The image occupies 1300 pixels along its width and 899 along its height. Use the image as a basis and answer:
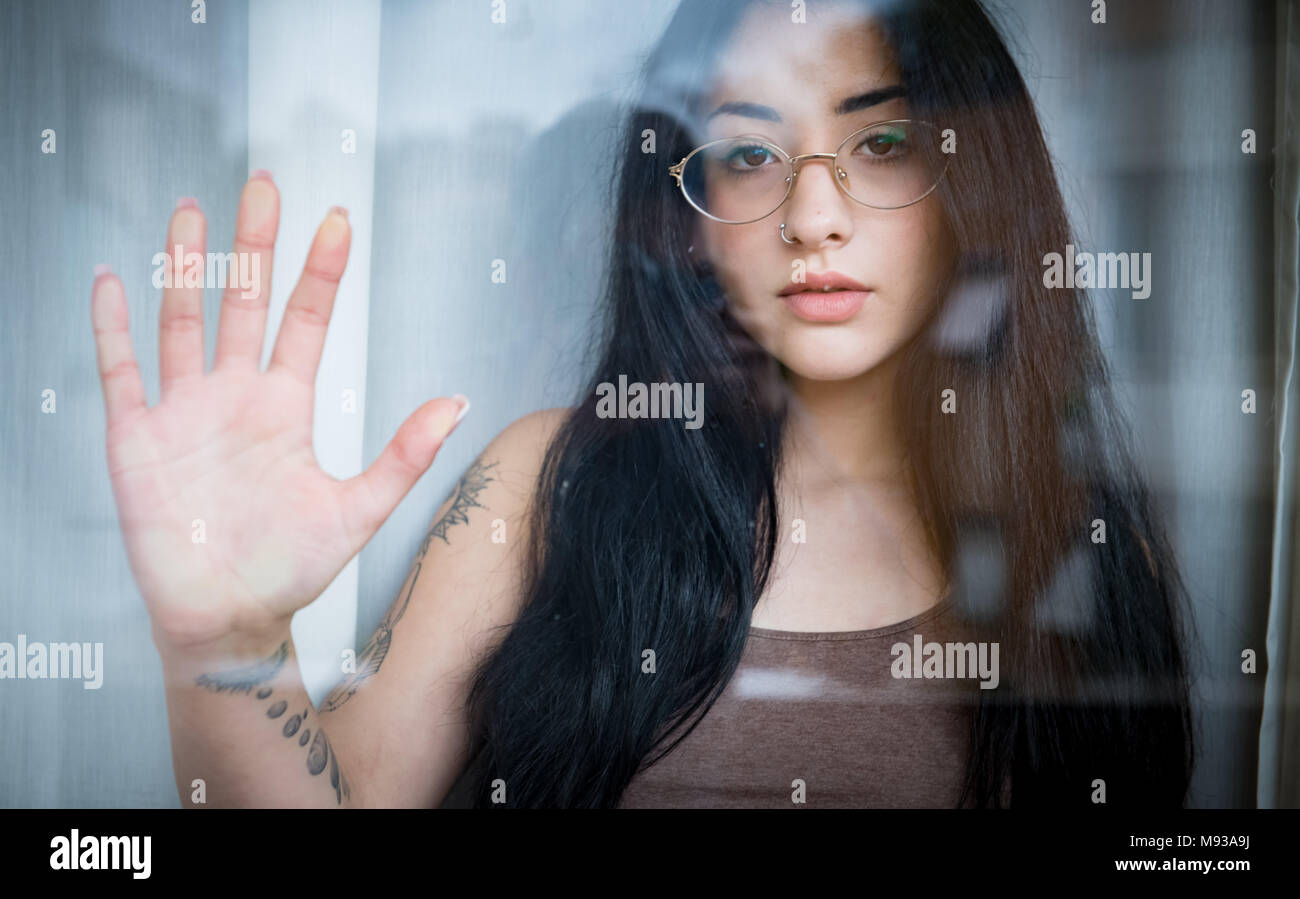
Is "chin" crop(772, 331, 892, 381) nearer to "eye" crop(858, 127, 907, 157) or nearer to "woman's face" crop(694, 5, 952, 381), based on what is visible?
"woman's face" crop(694, 5, 952, 381)

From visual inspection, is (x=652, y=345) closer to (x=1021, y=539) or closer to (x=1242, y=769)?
(x=1021, y=539)

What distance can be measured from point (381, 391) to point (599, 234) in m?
0.40

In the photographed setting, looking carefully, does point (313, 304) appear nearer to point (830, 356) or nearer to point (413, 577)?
point (413, 577)

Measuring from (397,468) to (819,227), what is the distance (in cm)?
72

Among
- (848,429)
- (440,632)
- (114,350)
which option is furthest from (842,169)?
(114,350)

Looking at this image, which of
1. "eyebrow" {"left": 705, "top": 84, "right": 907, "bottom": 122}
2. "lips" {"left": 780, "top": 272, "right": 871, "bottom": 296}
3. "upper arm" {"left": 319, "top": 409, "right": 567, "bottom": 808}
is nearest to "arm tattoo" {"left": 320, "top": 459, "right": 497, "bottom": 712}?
"upper arm" {"left": 319, "top": 409, "right": 567, "bottom": 808}

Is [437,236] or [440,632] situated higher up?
[437,236]

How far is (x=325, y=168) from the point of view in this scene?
1513 millimetres

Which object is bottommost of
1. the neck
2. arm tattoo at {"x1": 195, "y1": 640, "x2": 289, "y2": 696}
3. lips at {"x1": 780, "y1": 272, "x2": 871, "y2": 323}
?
arm tattoo at {"x1": 195, "y1": 640, "x2": 289, "y2": 696}

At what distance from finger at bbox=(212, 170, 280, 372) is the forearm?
0.41m

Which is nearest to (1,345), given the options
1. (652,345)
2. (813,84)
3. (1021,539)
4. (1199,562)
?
(652,345)

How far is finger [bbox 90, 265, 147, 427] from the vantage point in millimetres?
1519

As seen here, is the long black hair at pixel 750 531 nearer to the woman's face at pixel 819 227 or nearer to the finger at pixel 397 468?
the woman's face at pixel 819 227
